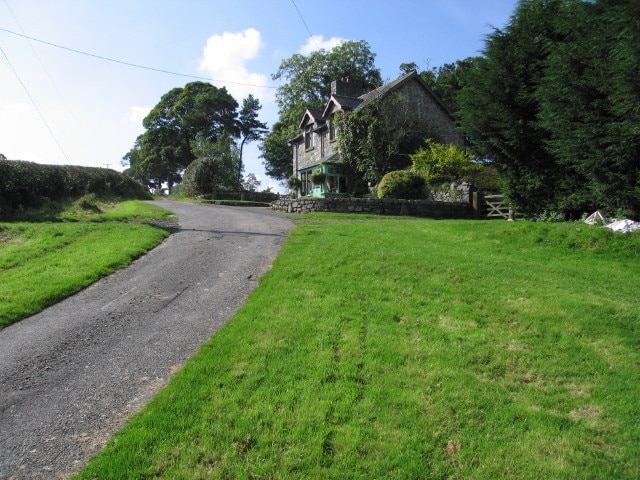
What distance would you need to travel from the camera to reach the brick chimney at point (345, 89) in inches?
1537

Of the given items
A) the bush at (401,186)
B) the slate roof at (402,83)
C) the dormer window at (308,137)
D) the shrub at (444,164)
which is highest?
the slate roof at (402,83)

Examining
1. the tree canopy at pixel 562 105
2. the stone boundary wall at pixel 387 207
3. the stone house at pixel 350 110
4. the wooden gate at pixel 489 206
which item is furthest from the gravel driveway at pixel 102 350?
the stone house at pixel 350 110

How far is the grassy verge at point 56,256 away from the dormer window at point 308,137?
25455 millimetres

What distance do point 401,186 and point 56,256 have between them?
16718 millimetres

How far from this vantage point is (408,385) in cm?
511

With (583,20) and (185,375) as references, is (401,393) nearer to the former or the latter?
(185,375)

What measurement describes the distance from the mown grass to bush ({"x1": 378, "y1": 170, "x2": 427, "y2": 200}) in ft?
49.7

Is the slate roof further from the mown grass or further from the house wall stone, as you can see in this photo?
the mown grass

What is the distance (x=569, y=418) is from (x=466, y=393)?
956mm

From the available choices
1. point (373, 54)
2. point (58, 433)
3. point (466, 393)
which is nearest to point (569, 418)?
point (466, 393)

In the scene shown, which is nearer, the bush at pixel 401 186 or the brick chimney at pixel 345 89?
the bush at pixel 401 186

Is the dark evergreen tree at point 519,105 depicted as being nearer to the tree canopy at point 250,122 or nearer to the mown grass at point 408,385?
the mown grass at point 408,385

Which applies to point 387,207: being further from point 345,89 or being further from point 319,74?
point 319,74

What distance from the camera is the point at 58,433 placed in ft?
14.5
